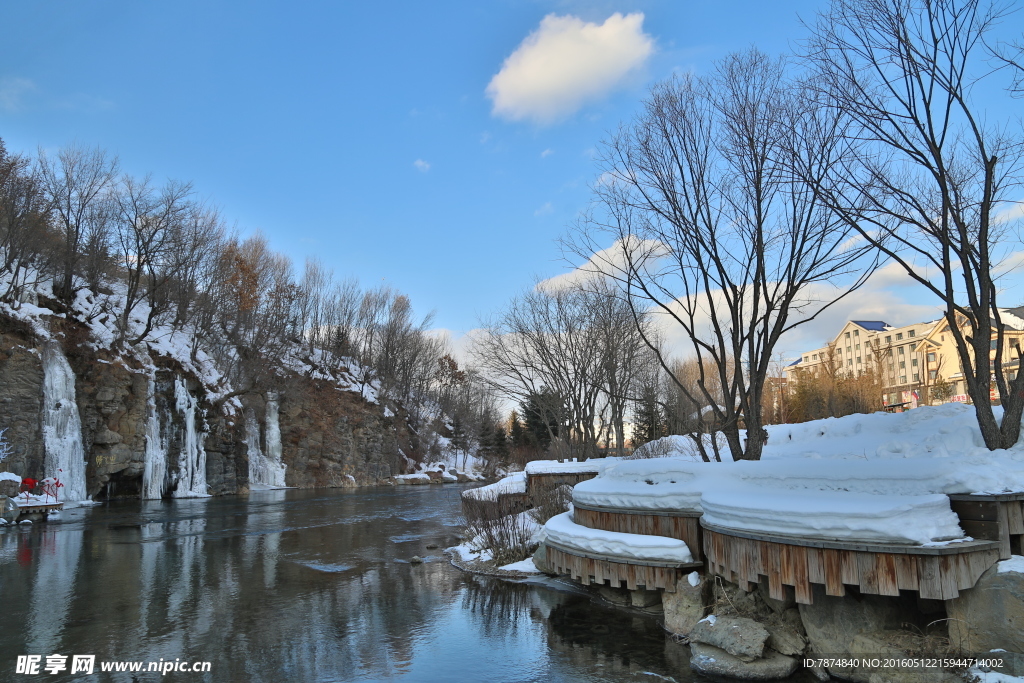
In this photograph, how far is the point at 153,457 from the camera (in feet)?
98.3

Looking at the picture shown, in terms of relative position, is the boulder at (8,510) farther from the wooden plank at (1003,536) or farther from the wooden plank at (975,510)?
the wooden plank at (1003,536)

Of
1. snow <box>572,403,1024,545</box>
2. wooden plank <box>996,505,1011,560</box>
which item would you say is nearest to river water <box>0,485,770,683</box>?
snow <box>572,403,1024,545</box>

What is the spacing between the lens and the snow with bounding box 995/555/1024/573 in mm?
5547

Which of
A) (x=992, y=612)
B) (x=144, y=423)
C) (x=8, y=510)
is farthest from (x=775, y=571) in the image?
(x=144, y=423)

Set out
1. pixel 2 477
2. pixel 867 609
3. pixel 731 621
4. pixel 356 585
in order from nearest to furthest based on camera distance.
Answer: pixel 867 609
pixel 731 621
pixel 356 585
pixel 2 477

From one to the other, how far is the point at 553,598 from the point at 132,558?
31.8 ft

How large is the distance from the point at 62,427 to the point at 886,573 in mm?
29082

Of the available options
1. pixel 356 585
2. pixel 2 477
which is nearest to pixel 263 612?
pixel 356 585

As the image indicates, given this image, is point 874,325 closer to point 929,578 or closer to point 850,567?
point 850,567

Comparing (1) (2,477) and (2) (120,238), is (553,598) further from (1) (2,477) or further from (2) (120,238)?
(2) (120,238)

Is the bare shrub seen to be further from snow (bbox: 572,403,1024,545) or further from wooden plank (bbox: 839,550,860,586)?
wooden plank (bbox: 839,550,860,586)

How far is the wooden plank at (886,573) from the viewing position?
18.9ft

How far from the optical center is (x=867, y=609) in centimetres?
641

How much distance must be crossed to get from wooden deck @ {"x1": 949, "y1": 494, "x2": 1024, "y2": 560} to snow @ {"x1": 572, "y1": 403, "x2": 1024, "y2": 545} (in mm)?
108
